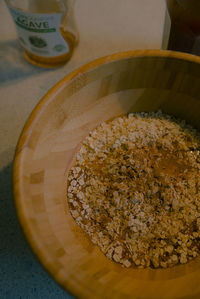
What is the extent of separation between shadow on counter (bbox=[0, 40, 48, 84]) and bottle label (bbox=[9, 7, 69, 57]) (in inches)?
2.8

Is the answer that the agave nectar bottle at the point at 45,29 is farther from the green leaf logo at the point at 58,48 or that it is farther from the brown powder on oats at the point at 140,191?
the brown powder on oats at the point at 140,191

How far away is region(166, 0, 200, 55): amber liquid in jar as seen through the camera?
49 cm

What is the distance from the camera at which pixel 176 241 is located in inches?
19.2

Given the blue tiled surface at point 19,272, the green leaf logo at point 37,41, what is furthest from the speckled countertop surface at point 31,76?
the green leaf logo at point 37,41

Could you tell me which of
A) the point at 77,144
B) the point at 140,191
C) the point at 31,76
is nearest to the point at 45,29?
the point at 31,76

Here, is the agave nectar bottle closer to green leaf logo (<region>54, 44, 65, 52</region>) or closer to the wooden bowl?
green leaf logo (<region>54, 44, 65, 52</region>)

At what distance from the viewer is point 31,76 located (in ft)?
2.48

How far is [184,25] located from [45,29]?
310mm

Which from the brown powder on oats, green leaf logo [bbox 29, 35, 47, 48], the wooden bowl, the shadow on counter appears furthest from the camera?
the shadow on counter

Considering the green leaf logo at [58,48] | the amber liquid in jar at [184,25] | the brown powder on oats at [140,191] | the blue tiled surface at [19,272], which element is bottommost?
the blue tiled surface at [19,272]

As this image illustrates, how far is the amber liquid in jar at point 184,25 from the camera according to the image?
49 centimetres

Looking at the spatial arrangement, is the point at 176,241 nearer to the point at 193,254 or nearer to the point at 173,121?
the point at 193,254

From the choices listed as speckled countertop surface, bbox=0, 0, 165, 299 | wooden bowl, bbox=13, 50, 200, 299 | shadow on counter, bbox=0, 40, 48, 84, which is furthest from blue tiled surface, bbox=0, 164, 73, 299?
shadow on counter, bbox=0, 40, 48, 84

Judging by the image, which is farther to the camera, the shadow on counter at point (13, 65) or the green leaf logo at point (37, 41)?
the shadow on counter at point (13, 65)
